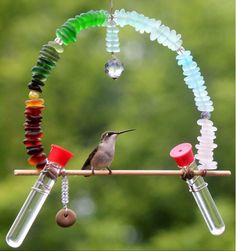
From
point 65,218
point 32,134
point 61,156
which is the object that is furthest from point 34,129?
point 65,218

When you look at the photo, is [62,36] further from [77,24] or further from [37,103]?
[37,103]

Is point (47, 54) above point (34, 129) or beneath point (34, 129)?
above

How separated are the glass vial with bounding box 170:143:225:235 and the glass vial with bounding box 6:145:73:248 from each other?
48 centimetres

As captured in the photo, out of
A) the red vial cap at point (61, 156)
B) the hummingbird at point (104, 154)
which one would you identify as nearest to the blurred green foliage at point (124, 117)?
the hummingbird at point (104, 154)

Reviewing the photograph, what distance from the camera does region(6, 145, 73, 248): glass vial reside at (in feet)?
11.2

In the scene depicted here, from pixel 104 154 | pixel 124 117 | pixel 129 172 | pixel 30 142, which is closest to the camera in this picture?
pixel 129 172

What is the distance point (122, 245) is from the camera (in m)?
10.9

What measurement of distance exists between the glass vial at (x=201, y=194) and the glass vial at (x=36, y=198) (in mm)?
482

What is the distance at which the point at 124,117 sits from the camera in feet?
40.5

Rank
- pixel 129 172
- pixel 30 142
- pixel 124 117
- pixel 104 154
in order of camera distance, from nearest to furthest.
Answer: pixel 129 172, pixel 30 142, pixel 104 154, pixel 124 117

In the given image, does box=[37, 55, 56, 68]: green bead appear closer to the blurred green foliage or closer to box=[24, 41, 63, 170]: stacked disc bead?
box=[24, 41, 63, 170]: stacked disc bead

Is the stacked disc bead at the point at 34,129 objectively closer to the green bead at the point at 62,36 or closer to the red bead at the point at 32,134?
the red bead at the point at 32,134

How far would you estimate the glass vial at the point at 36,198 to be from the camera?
3412 millimetres

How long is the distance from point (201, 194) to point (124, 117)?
8.76 metres
